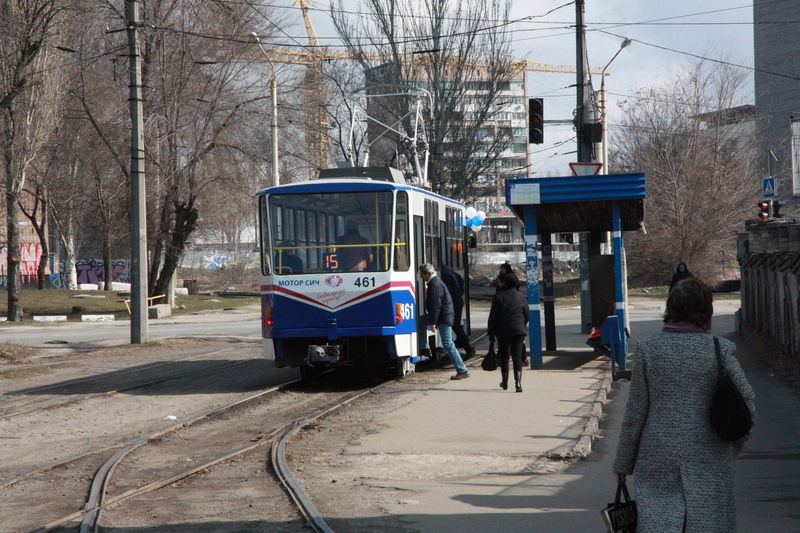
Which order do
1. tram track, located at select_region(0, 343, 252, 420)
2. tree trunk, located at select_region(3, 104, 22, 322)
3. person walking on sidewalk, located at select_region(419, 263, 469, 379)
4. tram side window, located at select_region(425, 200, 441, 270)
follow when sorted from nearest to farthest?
1. tram track, located at select_region(0, 343, 252, 420)
2. person walking on sidewalk, located at select_region(419, 263, 469, 379)
3. tram side window, located at select_region(425, 200, 441, 270)
4. tree trunk, located at select_region(3, 104, 22, 322)

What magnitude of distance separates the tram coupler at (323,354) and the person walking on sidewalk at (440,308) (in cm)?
160

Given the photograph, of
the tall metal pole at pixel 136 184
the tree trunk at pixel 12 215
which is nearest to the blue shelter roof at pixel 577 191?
the tall metal pole at pixel 136 184

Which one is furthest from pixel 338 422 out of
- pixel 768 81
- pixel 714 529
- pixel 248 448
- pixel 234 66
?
pixel 768 81

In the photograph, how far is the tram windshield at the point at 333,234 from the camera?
14617 millimetres

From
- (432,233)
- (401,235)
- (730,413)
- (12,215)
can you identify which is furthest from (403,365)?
(12,215)

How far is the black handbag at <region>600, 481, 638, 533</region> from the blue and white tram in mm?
10022

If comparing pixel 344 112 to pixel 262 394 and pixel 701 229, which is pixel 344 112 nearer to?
pixel 701 229

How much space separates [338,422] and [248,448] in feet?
6.49

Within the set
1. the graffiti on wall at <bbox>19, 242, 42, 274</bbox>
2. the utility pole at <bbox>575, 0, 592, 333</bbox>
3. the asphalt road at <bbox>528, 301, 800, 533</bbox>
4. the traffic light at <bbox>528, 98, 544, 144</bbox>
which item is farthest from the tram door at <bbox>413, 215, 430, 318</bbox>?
the graffiti on wall at <bbox>19, 242, 42, 274</bbox>

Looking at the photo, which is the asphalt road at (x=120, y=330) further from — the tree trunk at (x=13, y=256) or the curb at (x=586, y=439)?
the curb at (x=586, y=439)

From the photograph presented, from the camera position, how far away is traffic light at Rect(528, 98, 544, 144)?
20.1 meters

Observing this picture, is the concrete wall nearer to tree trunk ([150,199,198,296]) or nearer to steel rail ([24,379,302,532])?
steel rail ([24,379,302,532])

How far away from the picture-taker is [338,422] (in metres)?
11.4

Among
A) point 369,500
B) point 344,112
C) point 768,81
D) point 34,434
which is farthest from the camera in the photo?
point 768,81
